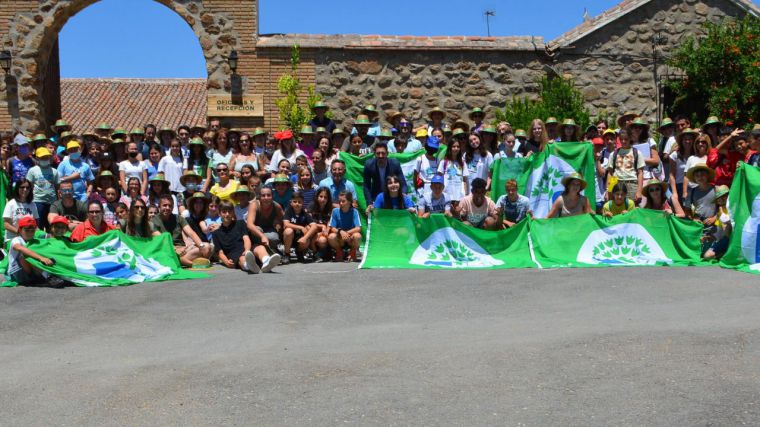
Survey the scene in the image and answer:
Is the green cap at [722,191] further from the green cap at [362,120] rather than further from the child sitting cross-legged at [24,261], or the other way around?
the child sitting cross-legged at [24,261]

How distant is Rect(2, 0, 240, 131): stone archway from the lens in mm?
18531

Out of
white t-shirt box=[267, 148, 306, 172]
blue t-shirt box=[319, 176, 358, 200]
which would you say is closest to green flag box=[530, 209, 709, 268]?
blue t-shirt box=[319, 176, 358, 200]

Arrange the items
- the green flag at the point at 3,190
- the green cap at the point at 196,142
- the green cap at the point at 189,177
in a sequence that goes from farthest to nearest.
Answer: the green cap at the point at 196,142 < the green cap at the point at 189,177 < the green flag at the point at 3,190

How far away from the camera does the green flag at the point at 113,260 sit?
1126 cm

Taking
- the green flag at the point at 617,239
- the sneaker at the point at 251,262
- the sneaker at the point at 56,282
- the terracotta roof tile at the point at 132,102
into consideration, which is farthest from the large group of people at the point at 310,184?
the terracotta roof tile at the point at 132,102

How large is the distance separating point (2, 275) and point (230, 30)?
8.18m

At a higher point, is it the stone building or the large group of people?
the stone building

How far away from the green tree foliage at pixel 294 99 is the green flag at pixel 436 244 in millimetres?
5975

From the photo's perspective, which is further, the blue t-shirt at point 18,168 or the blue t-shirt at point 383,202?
the blue t-shirt at point 18,168

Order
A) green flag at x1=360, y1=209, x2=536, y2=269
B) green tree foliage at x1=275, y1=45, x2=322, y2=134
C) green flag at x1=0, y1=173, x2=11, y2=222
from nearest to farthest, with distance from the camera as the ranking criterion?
green flag at x1=360, y1=209, x2=536, y2=269, green flag at x1=0, y1=173, x2=11, y2=222, green tree foliage at x1=275, y1=45, x2=322, y2=134

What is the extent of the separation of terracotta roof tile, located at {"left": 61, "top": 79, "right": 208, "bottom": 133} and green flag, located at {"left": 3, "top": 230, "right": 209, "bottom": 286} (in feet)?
103

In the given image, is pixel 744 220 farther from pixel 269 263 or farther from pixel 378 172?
pixel 269 263

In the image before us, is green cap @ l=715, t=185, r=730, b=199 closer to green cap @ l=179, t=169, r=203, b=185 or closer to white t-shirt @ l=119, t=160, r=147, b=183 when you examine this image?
green cap @ l=179, t=169, r=203, b=185

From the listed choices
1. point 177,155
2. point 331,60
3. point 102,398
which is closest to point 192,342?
point 102,398
